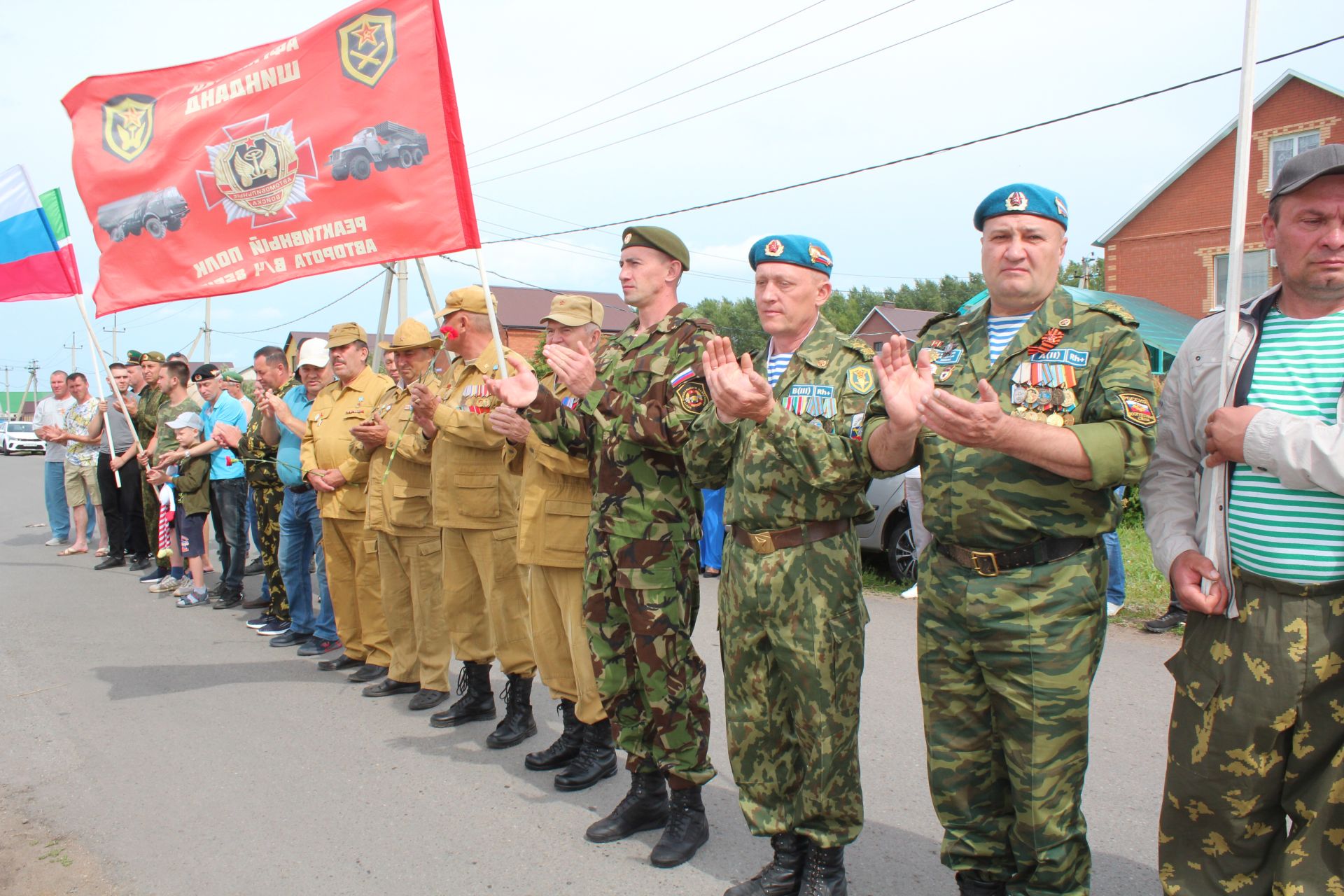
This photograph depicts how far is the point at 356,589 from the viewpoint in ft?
20.0

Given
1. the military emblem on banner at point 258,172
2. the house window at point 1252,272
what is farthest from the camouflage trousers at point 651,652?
the house window at point 1252,272

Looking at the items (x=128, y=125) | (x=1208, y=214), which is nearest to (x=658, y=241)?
(x=128, y=125)

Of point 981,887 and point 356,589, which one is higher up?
point 356,589

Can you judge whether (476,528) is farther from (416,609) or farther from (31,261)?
(31,261)

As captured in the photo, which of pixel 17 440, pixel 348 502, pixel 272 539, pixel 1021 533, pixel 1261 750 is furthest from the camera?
pixel 17 440

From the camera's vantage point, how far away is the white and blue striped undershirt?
2744mm

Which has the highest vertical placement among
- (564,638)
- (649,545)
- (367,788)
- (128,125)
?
(128,125)

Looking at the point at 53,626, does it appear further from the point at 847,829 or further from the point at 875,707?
the point at 847,829

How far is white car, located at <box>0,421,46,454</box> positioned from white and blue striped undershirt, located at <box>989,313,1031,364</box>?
48.5 metres

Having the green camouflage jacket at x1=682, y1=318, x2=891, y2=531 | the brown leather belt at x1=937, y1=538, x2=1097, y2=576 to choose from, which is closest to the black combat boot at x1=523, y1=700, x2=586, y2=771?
the green camouflage jacket at x1=682, y1=318, x2=891, y2=531

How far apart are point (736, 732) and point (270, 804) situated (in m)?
2.22

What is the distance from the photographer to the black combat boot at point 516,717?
15.5ft

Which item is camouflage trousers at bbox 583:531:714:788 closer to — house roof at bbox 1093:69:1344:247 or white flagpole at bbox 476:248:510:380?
white flagpole at bbox 476:248:510:380

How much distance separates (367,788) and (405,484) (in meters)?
1.79
